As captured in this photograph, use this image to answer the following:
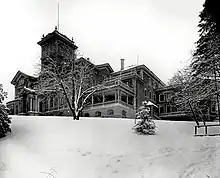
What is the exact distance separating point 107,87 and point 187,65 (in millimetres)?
2483

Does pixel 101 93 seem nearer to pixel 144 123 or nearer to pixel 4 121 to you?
pixel 144 123

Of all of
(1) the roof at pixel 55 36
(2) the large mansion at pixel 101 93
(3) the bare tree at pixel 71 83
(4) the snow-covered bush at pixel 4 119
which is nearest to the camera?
(1) the roof at pixel 55 36

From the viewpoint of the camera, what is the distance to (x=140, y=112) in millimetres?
3768

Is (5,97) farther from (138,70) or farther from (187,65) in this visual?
(187,65)

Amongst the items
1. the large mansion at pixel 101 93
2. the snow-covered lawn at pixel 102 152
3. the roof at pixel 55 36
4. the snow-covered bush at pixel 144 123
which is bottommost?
the snow-covered lawn at pixel 102 152

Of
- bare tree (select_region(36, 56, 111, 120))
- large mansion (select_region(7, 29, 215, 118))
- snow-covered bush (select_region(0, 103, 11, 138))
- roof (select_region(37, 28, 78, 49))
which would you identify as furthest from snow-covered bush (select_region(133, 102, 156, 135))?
snow-covered bush (select_region(0, 103, 11, 138))

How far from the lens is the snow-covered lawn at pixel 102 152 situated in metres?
2.46

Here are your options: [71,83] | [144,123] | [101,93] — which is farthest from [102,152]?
[101,93]

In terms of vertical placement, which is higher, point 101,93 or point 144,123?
point 101,93

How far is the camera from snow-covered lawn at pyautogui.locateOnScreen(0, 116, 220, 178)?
96.9 inches

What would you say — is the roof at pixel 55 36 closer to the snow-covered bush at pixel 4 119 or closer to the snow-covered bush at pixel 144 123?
the snow-covered bush at pixel 4 119

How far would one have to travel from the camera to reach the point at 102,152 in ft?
9.29

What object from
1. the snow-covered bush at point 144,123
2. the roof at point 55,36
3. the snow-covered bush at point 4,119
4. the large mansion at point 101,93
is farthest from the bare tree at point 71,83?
the roof at point 55,36

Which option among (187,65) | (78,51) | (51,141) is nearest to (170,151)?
(187,65)
